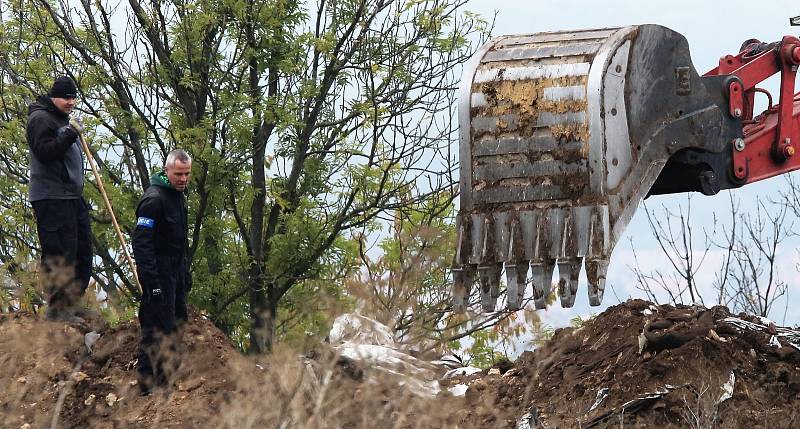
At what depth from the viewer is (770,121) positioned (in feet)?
28.1

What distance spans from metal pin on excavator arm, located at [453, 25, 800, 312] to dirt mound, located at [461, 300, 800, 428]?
0.72m

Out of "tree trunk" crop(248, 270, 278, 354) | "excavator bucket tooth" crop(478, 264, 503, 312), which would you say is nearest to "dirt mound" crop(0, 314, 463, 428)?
"excavator bucket tooth" crop(478, 264, 503, 312)

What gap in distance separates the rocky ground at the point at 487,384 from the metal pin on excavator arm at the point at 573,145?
2.64 ft

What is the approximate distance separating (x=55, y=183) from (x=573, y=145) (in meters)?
4.73

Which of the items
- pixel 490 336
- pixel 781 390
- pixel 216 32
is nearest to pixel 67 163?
pixel 216 32

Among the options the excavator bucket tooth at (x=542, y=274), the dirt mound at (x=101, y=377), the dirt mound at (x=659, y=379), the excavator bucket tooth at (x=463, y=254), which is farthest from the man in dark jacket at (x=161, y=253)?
the excavator bucket tooth at (x=542, y=274)

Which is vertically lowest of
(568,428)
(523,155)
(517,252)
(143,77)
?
(568,428)

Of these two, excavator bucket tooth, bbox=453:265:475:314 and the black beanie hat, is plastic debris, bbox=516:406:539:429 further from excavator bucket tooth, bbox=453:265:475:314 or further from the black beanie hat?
the black beanie hat

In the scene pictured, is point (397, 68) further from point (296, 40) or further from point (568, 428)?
point (568, 428)

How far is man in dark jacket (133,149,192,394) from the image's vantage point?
9398 mm

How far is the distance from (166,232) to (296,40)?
5.51 meters

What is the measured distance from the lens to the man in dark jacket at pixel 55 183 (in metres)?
10.6

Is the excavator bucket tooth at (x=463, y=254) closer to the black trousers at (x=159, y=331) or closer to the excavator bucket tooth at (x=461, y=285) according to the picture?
the excavator bucket tooth at (x=461, y=285)

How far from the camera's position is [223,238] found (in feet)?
49.5
